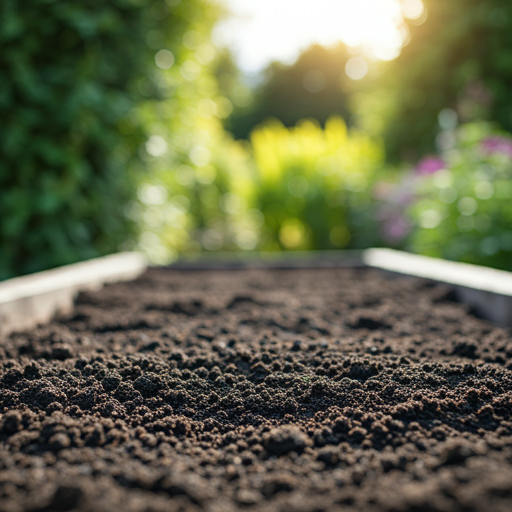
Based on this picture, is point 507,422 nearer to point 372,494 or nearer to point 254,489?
point 372,494

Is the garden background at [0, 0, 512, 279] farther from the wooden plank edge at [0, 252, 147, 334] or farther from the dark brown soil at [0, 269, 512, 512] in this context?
the dark brown soil at [0, 269, 512, 512]

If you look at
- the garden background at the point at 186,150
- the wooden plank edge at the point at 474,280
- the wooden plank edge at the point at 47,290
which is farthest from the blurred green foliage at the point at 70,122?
the wooden plank edge at the point at 474,280

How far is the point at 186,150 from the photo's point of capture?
14.7 feet

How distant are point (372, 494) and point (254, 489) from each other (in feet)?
0.75

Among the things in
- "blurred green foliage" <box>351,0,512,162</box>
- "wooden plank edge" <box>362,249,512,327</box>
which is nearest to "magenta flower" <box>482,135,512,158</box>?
"wooden plank edge" <box>362,249,512,327</box>

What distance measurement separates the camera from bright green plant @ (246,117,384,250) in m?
6.04

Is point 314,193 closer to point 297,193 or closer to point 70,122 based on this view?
point 297,193

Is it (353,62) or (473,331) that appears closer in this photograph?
(473,331)

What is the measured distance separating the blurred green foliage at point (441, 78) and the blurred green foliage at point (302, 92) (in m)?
20.0

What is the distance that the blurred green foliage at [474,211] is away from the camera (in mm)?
3145

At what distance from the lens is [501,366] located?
1.52 metres

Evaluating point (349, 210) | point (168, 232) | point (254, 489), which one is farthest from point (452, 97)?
point (254, 489)

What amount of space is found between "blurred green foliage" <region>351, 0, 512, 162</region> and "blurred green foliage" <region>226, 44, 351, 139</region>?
20.0m

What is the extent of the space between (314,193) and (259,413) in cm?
495
